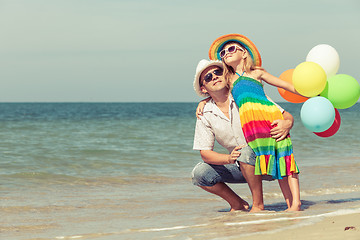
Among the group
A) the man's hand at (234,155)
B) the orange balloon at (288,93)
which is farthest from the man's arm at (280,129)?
the orange balloon at (288,93)

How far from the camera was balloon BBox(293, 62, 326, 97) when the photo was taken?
398 cm

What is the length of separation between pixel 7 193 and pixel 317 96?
403cm

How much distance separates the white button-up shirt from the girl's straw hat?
1.31 feet

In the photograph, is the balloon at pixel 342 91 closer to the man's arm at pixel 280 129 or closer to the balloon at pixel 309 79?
the balloon at pixel 309 79

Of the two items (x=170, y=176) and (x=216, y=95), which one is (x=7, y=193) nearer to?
(x=170, y=176)

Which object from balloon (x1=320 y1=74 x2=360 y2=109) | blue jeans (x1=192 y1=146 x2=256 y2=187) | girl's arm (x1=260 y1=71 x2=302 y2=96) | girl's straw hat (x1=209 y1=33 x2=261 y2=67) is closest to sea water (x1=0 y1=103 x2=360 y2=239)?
blue jeans (x1=192 y1=146 x2=256 y2=187)

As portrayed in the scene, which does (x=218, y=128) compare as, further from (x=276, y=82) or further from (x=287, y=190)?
(x=287, y=190)

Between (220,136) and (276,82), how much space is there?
0.66 m

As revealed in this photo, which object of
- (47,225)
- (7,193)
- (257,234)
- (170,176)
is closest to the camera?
(257,234)

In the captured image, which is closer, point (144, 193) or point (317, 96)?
point (317, 96)

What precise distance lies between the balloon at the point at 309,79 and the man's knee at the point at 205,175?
1025 millimetres

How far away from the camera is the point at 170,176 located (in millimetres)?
7746

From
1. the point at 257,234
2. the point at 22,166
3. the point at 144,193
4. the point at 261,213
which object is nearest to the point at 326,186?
the point at 144,193

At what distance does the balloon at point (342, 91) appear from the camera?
4129 mm
